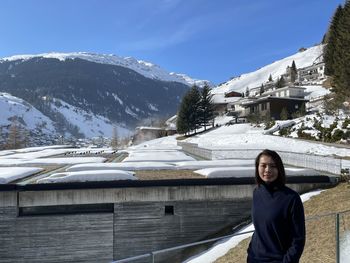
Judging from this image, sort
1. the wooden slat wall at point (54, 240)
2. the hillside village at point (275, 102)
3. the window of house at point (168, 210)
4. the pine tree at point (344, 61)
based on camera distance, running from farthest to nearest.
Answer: the hillside village at point (275, 102), the pine tree at point (344, 61), the window of house at point (168, 210), the wooden slat wall at point (54, 240)

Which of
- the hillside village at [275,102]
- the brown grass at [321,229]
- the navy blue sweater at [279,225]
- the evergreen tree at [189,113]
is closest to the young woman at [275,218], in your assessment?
the navy blue sweater at [279,225]

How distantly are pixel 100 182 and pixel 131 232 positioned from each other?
2404mm

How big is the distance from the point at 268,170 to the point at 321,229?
7.18 meters

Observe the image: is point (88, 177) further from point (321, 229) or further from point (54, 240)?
point (321, 229)

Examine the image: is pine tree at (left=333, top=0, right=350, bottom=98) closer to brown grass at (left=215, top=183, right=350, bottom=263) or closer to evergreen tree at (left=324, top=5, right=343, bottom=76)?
evergreen tree at (left=324, top=5, right=343, bottom=76)

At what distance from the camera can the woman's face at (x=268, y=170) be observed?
354 cm

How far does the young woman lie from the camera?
3275mm

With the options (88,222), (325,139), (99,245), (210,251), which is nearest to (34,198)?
(88,222)

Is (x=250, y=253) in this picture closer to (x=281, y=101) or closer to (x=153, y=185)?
(x=153, y=185)

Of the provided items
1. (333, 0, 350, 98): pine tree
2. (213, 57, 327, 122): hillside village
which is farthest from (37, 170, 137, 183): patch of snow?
(213, 57, 327, 122): hillside village

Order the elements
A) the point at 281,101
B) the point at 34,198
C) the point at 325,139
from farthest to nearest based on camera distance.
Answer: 1. the point at 281,101
2. the point at 325,139
3. the point at 34,198

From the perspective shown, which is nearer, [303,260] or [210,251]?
[303,260]

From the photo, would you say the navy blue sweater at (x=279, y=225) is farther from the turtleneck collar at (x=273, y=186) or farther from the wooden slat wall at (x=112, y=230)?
the wooden slat wall at (x=112, y=230)

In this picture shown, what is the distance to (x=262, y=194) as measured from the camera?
11.7 ft
